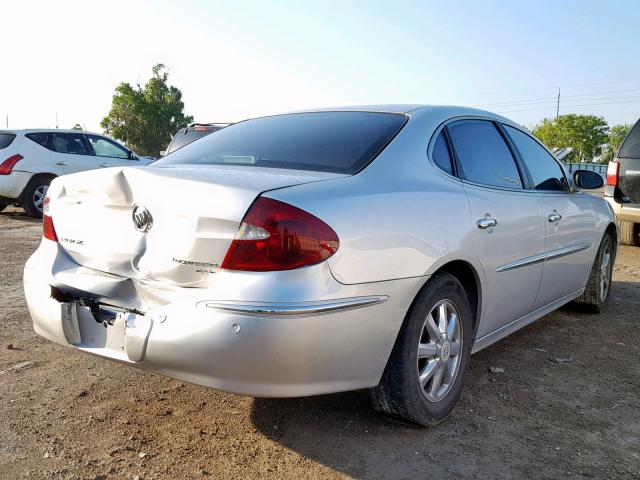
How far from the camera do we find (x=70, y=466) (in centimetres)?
244

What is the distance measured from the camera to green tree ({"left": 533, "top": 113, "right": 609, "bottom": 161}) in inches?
2931

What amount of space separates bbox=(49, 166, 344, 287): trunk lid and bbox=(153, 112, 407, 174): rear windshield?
17 centimetres

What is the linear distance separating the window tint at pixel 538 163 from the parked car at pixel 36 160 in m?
7.69

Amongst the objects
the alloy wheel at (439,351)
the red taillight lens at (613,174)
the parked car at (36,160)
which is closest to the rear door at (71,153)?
the parked car at (36,160)

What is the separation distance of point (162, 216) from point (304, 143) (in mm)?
891

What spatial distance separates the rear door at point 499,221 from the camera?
3.13 metres

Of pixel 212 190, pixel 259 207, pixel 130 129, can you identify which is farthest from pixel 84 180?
pixel 130 129

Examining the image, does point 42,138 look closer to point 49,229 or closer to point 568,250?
point 49,229

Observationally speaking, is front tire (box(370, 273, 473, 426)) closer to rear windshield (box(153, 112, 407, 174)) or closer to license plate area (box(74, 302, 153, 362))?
rear windshield (box(153, 112, 407, 174))

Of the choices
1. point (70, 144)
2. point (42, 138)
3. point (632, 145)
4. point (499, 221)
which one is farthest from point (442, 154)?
point (70, 144)

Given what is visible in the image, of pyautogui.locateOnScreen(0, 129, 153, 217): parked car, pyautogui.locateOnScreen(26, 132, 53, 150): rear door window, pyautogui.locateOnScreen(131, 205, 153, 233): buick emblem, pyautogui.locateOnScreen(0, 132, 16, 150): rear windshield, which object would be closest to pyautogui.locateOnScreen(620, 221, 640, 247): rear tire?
pyautogui.locateOnScreen(0, 129, 153, 217): parked car

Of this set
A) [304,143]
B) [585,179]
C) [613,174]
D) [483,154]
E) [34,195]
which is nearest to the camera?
[304,143]

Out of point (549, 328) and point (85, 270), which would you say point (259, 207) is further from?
point (549, 328)

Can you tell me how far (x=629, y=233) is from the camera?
347 inches
